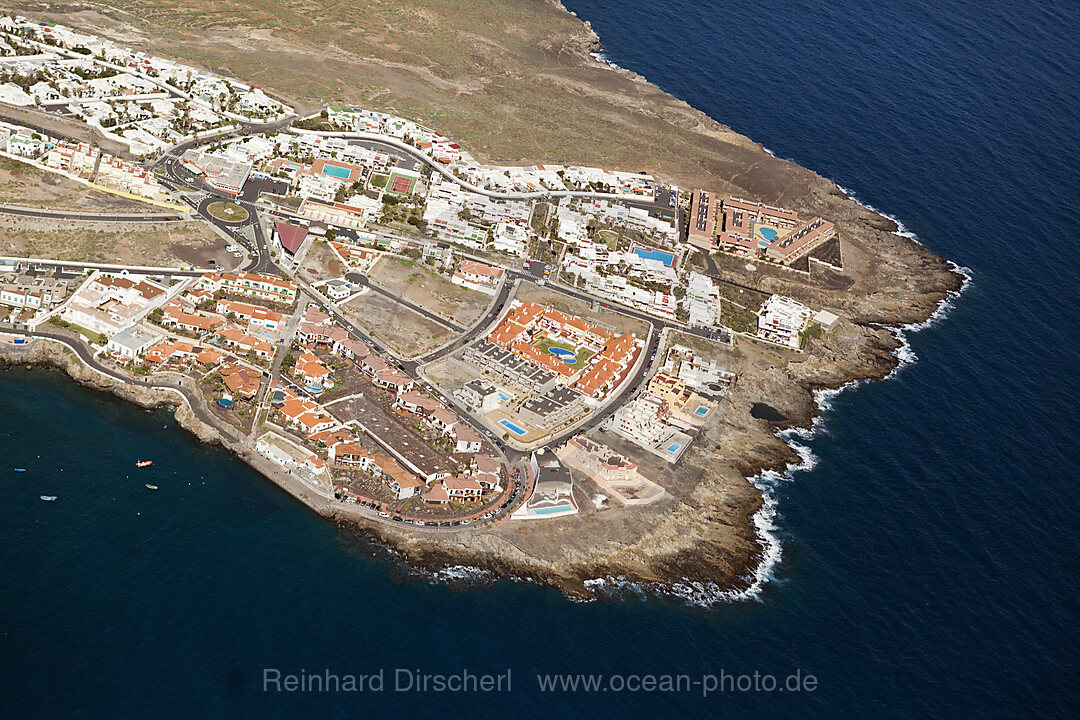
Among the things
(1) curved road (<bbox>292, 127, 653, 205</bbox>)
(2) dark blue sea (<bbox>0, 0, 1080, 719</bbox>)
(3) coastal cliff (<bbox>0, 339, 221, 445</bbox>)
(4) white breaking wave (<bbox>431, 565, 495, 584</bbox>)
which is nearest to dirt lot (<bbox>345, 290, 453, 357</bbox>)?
(3) coastal cliff (<bbox>0, 339, 221, 445</bbox>)

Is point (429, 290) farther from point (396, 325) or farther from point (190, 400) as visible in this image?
point (190, 400)

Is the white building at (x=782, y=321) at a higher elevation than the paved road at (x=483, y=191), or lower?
higher

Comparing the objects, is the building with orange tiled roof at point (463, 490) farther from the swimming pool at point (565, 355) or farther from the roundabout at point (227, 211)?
the roundabout at point (227, 211)

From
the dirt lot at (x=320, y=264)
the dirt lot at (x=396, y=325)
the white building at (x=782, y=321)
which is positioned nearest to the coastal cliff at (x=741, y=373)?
the white building at (x=782, y=321)

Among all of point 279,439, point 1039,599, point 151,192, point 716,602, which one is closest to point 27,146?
point 151,192

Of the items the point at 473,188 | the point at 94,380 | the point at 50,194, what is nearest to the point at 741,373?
the point at 473,188
